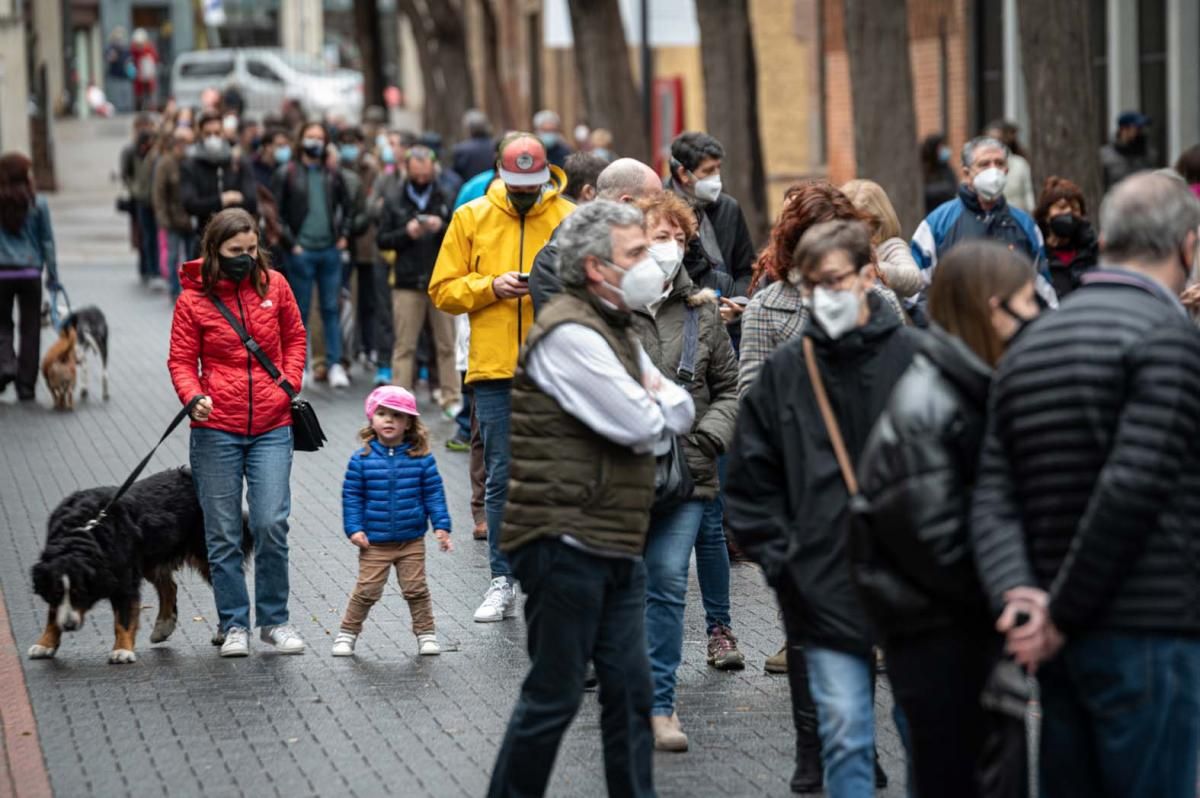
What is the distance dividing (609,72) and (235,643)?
50.0 ft

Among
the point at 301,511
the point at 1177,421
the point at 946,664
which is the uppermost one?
the point at 1177,421

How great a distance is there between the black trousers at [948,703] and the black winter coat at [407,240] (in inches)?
426

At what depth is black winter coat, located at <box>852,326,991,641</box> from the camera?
15.7 feet

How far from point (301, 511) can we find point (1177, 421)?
8374 millimetres

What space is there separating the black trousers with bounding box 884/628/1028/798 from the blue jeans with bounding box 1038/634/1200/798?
0.29 m

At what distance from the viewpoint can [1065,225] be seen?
11.6m

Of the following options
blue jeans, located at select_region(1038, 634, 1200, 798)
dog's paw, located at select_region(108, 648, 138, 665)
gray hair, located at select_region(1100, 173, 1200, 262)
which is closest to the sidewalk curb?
dog's paw, located at select_region(108, 648, 138, 665)

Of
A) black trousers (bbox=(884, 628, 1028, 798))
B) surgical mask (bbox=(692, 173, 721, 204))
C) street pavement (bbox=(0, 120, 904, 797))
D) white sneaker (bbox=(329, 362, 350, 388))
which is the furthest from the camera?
white sneaker (bbox=(329, 362, 350, 388))

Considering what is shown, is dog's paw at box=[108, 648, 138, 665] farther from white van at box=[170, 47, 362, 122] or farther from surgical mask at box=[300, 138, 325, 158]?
white van at box=[170, 47, 362, 122]

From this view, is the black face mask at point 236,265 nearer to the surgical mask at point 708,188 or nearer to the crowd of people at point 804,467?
the crowd of people at point 804,467

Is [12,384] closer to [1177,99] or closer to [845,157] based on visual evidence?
[1177,99]

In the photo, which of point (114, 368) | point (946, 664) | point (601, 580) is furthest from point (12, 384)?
point (946, 664)

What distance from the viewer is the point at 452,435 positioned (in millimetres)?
14945

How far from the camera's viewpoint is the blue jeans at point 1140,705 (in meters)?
4.50
